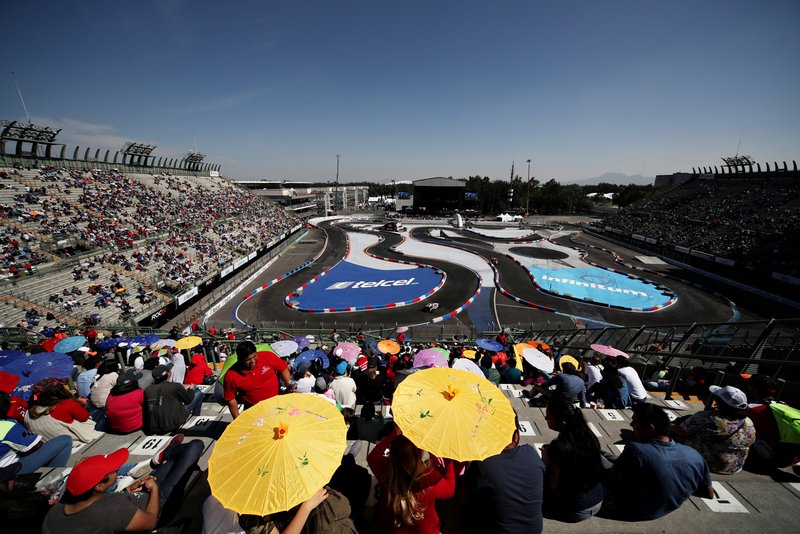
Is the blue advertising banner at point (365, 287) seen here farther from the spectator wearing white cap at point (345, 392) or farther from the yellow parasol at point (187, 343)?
the spectator wearing white cap at point (345, 392)

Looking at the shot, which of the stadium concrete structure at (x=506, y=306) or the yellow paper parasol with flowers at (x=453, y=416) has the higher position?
the yellow paper parasol with flowers at (x=453, y=416)

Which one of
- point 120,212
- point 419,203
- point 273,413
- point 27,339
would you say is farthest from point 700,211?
point 120,212

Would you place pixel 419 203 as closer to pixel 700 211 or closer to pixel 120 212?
pixel 700 211

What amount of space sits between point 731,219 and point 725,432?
59.0 metres

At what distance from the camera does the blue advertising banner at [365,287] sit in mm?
27031

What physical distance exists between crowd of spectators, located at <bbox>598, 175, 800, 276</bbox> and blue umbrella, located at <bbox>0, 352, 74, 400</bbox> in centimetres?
5116

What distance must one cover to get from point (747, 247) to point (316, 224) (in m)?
72.1

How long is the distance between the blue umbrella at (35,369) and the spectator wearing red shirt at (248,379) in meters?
5.96

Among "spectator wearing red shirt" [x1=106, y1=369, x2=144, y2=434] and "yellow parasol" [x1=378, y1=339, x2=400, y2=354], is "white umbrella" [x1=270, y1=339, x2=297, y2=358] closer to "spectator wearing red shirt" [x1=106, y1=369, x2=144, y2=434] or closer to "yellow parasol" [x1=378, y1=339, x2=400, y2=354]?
"yellow parasol" [x1=378, y1=339, x2=400, y2=354]

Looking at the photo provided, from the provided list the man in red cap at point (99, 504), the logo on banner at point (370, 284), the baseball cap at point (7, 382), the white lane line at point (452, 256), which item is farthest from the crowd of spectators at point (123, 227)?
the man in red cap at point (99, 504)

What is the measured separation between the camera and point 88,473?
295 centimetres

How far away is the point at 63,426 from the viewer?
17.3ft

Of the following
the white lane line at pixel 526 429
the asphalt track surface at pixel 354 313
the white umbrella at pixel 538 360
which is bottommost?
the asphalt track surface at pixel 354 313

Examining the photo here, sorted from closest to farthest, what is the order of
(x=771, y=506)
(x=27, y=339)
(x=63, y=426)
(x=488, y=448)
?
(x=488, y=448)
(x=771, y=506)
(x=63, y=426)
(x=27, y=339)
